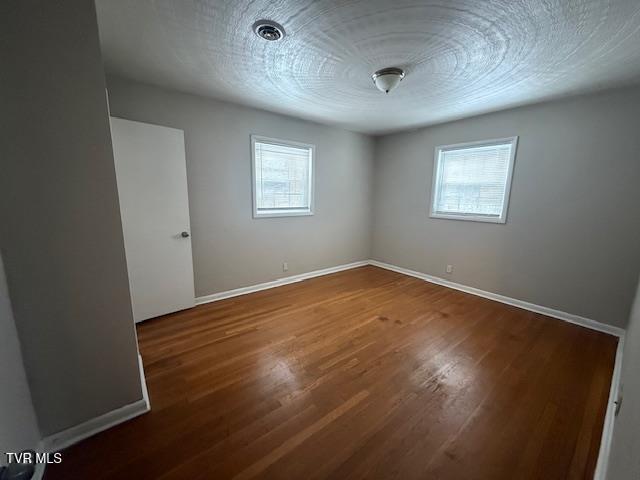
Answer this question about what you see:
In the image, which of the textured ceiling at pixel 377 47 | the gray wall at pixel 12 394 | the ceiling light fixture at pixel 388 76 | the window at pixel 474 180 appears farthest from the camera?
the window at pixel 474 180

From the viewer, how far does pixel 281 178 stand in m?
3.58

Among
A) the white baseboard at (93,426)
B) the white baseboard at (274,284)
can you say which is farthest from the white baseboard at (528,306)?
the white baseboard at (93,426)

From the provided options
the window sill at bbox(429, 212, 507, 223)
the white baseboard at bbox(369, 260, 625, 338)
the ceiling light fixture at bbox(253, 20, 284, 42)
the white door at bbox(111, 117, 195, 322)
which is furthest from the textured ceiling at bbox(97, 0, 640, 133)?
the white baseboard at bbox(369, 260, 625, 338)

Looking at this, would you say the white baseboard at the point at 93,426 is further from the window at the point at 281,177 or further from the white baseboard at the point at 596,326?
the white baseboard at the point at 596,326

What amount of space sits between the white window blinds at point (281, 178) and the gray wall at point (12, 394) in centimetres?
243

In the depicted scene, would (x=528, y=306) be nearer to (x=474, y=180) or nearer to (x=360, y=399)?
(x=474, y=180)

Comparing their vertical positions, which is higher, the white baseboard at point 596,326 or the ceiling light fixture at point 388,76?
the ceiling light fixture at point 388,76

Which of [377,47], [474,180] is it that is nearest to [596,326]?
[474,180]

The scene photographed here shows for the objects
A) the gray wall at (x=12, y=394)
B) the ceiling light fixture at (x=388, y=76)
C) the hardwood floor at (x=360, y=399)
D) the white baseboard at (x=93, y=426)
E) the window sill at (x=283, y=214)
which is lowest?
the hardwood floor at (x=360, y=399)

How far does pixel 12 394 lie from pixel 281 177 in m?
3.08

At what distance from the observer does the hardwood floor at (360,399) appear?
1.25 metres

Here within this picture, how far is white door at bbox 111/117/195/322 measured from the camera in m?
2.35

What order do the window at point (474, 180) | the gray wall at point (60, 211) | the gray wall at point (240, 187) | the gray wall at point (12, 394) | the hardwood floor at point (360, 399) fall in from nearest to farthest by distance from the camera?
1. the gray wall at point (12, 394)
2. the gray wall at point (60, 211)
3. the hardwood floor at point (360, 399)
4. the gray wall at point (240, 187)
5. the window at point (474, 180)

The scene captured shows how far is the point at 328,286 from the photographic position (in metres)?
3.74
